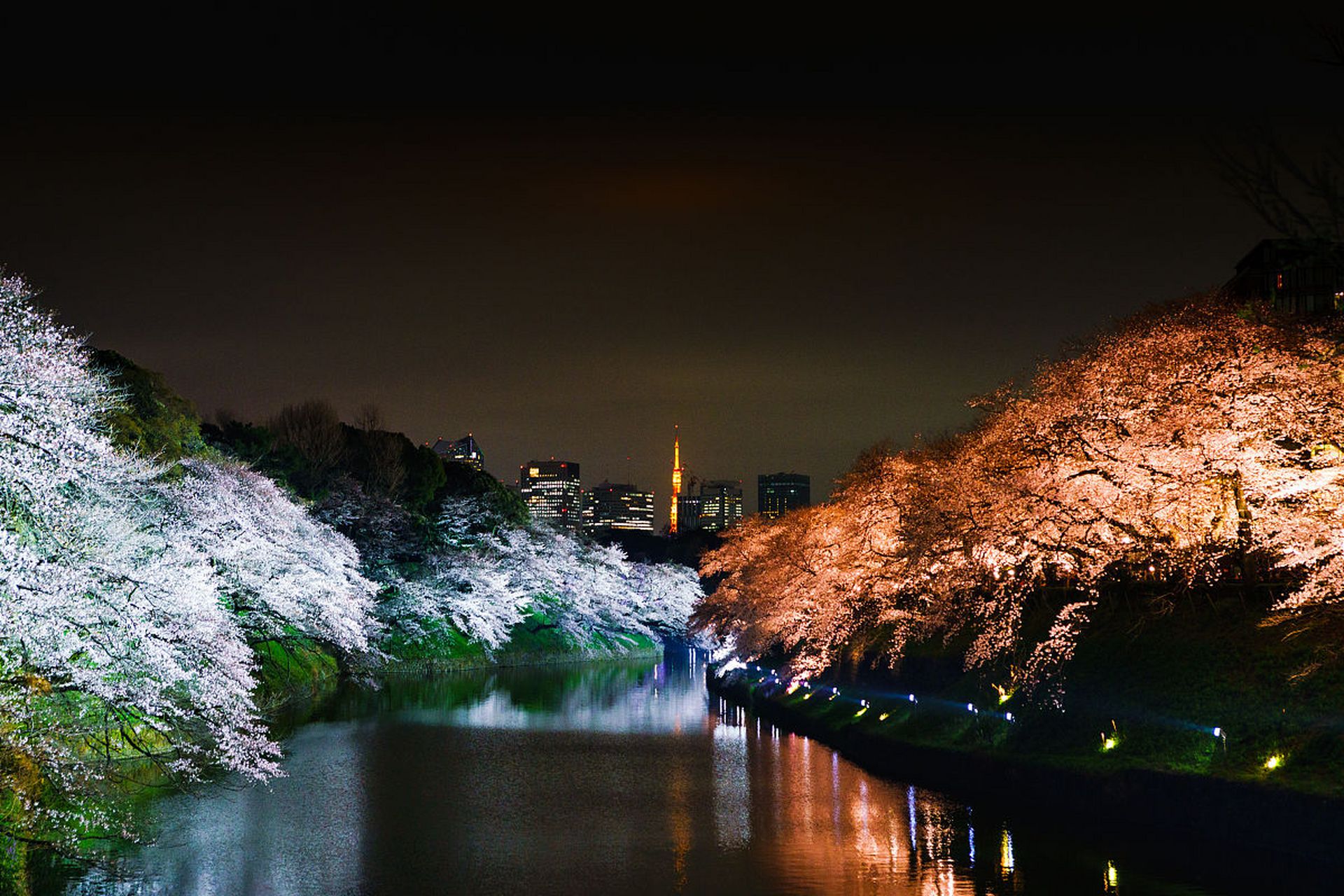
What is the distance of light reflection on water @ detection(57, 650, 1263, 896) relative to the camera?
16.0 metres

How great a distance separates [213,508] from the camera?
3012 cm

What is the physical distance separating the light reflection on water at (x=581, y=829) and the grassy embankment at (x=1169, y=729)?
1.53m

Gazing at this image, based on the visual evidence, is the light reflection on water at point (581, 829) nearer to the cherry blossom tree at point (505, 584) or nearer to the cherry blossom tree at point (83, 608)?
the cherry blossom tree at point (83, 608)

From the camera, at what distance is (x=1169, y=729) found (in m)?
20.0

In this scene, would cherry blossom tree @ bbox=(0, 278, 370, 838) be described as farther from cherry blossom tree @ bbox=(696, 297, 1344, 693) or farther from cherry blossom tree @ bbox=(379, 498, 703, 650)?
cherry blossom tree @ bbox=(379, 498, 703, 650)

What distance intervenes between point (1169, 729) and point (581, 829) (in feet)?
33.1

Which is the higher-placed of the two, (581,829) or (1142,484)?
(1142,484)

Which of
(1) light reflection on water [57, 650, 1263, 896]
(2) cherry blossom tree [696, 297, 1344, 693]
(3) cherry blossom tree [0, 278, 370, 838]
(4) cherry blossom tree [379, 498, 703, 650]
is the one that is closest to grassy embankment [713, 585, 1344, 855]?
(2) cherry blossom tree [696, 297, 1344, 693]

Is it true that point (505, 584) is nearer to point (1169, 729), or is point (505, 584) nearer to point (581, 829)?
point (581, 829)

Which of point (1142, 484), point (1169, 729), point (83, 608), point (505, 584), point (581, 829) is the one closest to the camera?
point (83, 608)

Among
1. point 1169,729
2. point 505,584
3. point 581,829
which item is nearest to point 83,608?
point 581,829

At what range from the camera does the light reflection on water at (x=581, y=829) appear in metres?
16.0

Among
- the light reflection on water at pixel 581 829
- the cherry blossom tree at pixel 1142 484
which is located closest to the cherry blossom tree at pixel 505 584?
the light reflection on water at pixel 581 829

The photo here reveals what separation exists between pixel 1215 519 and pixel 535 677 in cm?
3819
